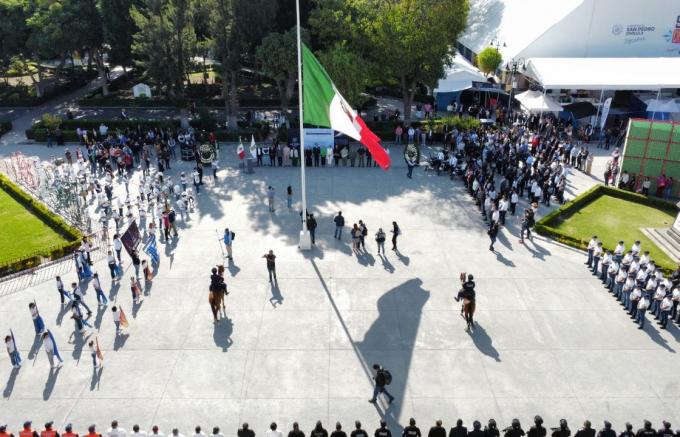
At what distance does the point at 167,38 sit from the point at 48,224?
50.9 ft

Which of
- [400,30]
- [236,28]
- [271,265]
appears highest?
[236,28]

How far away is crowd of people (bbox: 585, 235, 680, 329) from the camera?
15.8 metres

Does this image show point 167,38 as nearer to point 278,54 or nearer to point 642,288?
point 278,54

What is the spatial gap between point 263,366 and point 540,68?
3260cm

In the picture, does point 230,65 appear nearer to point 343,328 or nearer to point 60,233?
point 60,233

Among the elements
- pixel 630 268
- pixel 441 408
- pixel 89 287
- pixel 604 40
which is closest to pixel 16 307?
pixel 89 287

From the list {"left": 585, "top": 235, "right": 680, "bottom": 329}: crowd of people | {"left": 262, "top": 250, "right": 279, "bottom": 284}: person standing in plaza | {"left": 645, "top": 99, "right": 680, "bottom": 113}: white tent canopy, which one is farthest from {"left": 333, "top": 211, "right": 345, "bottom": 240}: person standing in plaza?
{"left": 645, "top": 99, "right": 680, "bottom": 113}: white tent canopy

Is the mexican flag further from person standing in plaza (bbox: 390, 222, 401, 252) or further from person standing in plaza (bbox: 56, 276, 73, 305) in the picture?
person standing in plaza (bbox: 56, 276, 73, 305)

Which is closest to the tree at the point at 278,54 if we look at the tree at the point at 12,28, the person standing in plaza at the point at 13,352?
the tree at the point at 12,28

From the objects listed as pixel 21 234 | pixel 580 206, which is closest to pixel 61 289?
pixel 21 234

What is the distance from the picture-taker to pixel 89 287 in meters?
18.0

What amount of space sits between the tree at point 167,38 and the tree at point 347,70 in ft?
28.6

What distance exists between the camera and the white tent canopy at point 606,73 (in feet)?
119

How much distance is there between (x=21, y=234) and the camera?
22406mm
